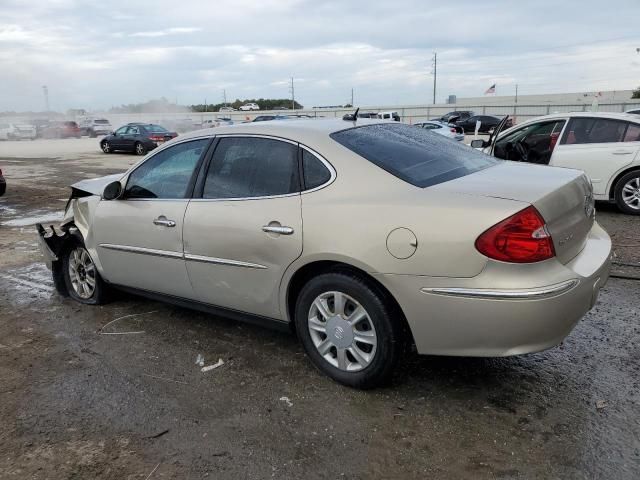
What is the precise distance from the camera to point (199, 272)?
3805mm

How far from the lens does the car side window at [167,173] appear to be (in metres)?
3.99

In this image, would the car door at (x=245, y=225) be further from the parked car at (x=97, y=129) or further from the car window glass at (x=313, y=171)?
the parked car at (x=97, y=129)

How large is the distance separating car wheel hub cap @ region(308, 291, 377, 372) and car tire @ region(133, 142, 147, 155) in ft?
73.7

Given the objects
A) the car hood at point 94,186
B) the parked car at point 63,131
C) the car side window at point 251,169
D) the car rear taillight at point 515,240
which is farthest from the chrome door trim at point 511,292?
the parked car at point 63,131

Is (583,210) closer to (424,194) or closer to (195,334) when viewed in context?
(424,194)

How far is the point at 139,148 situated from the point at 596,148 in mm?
20200

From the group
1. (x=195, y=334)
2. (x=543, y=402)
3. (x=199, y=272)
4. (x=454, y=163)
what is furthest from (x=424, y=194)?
(x=195, y=334)

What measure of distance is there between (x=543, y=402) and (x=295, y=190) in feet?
6.26

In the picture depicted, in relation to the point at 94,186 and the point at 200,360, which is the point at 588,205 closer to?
the point at 200,360

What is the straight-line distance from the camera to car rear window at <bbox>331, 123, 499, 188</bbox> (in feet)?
10.6

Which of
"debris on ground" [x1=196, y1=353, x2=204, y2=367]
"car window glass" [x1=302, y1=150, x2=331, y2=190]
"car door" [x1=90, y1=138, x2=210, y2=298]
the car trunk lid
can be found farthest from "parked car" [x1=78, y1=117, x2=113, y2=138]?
the car trunk lid

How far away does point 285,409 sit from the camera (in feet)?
10.2

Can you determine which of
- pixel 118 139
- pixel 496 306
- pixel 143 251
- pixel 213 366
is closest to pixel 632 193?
pixel 496 306

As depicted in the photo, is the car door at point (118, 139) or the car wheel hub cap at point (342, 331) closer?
the car wheel hub cap at point (342, 331)
